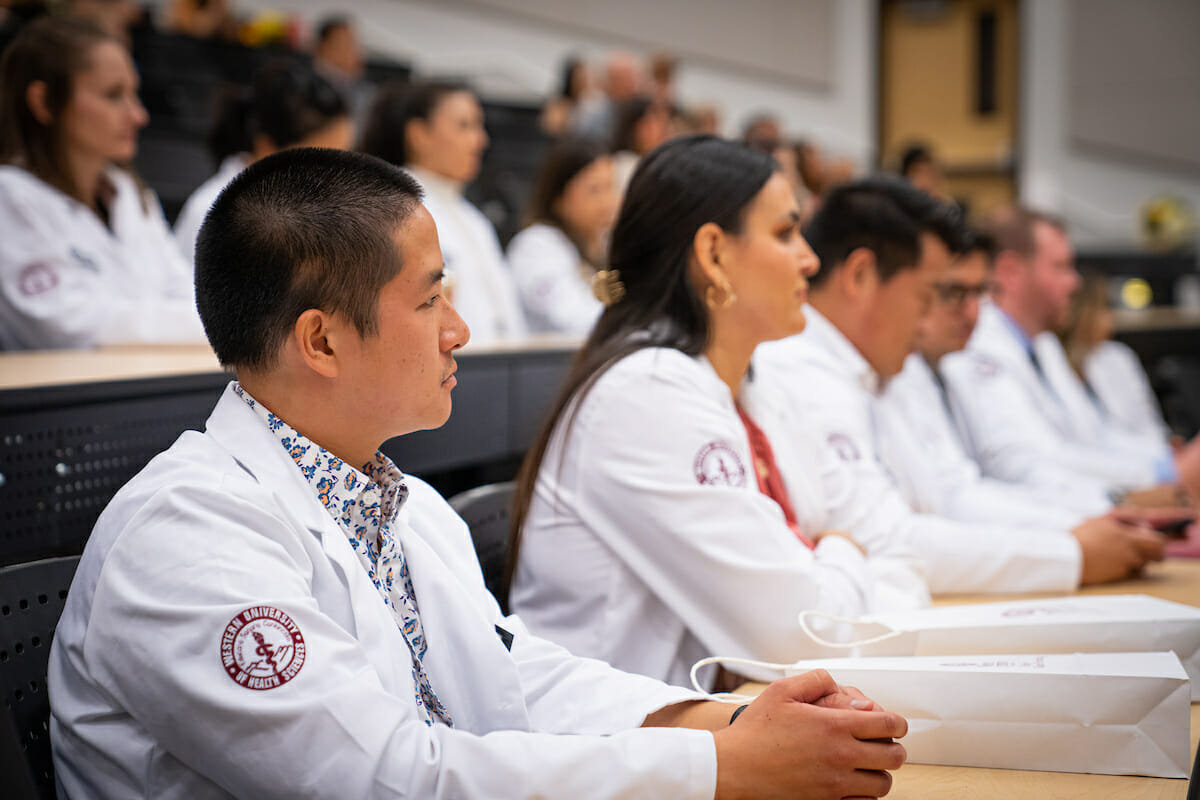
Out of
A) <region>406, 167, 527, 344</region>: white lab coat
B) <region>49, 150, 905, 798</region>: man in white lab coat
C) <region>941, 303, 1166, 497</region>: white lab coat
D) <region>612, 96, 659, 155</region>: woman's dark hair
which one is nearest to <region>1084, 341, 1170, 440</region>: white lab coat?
<region>941, 303, 1166, 497</region>: white lab coat

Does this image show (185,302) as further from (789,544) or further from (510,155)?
(510,155)

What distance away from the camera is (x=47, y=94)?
2660 mm

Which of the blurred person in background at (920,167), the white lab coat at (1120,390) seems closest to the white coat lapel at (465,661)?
the white lab coat at (1120,390)

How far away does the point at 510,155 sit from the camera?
7742 millimetres

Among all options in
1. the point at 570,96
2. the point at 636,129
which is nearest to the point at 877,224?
the point at 636,129

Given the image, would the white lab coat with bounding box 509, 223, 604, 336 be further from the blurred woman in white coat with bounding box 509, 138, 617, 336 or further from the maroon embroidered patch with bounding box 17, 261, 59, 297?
the maroon embroidered patch with bounding box 17, 261, 59, 297

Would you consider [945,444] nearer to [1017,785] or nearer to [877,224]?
[877,224]

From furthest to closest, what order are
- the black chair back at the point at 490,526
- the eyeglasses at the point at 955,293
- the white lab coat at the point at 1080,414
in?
the white lab coat at the point at 1080,414 < the eyeglasses at the point at 955,293 < the black chair back at the point at 490,526

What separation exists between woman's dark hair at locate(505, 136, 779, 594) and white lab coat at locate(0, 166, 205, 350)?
120cm

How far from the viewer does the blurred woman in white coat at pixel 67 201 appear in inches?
100

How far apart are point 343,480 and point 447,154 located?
9.94 ft

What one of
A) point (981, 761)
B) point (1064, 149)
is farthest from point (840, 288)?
point (1064, 149)

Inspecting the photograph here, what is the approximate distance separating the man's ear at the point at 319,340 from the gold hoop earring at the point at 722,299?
815 mm

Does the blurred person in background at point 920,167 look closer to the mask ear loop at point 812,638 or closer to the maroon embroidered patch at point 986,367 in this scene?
the maroon embroidered patch at point 986,367
